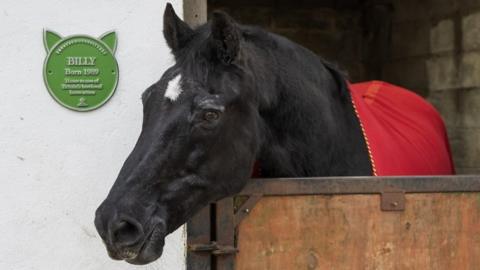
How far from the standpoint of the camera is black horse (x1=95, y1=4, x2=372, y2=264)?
6.99 ft

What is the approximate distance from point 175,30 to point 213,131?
1.44 ft

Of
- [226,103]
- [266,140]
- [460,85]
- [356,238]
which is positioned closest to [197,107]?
[226,103]

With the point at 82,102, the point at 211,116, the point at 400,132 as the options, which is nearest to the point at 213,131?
the point at 211,116

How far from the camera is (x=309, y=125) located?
2697mm

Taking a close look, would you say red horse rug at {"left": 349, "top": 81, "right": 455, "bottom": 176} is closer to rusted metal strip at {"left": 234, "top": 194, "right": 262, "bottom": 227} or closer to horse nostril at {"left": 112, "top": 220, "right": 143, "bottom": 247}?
rusted metal strip at {"left": 234, "top": 194, "right": 262, "bottom": 227}

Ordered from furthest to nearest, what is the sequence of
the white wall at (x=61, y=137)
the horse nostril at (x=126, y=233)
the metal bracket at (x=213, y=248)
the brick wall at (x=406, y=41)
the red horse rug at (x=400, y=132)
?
1. the brick wall at (x=406, y=41)
2. the red horse rug at (x=400, y=132)
3. the white wall at (x=61, y=137)
4. the metal bracket at (x=213, y=248)
5. the horse nostril at (x=126, y=233)

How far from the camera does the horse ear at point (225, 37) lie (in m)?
2.29

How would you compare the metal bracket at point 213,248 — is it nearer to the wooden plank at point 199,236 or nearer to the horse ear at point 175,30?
the wooden plank at point 199,236

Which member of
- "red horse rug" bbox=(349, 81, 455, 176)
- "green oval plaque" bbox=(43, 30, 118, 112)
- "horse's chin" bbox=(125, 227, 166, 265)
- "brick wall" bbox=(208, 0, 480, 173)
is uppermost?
"brick wall" bbox=(208, 0, 480, 173)

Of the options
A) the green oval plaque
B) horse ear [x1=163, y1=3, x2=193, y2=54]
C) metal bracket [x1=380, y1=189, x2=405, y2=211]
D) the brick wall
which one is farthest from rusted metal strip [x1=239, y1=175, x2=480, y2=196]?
the brick wall

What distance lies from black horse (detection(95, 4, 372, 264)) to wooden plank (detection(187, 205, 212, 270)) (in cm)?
13

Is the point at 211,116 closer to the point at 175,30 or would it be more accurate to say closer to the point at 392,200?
the point at 175,30

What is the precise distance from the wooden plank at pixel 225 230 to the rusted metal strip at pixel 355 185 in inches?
2.9

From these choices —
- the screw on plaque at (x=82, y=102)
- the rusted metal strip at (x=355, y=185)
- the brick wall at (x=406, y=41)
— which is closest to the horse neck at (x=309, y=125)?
the rusted metal strip at (x=355, y=185)
